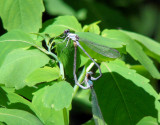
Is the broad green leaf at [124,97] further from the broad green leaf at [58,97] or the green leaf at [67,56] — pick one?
the broad green leaf at [58,97]

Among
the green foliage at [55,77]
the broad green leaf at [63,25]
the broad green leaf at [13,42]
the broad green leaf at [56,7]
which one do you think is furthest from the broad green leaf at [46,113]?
the broad green leaf at [56,7]

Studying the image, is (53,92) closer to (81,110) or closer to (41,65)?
(41,65)

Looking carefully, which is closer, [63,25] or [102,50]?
[102,50]

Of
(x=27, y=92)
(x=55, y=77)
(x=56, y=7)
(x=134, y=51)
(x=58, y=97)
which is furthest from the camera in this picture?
(x=56, y=7)

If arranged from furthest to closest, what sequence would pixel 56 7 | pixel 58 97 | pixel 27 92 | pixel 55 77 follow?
pixel 56 7 < pixel 27 92 < pixel 55 77 < pixel 58 97

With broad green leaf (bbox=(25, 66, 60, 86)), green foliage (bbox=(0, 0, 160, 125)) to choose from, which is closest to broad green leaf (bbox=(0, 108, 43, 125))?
green foliage (bbox=(0, 0, 160, 125))

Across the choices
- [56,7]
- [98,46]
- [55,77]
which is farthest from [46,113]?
[56,7]

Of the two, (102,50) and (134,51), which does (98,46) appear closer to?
(102,50)
